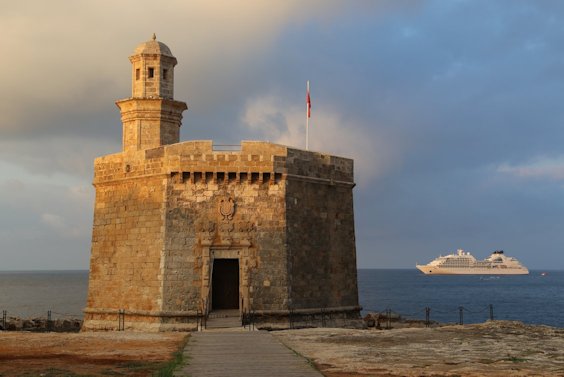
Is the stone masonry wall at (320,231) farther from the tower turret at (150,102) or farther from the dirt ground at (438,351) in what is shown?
the tower turret at (150,102)

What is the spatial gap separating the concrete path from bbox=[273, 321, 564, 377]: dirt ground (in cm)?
52

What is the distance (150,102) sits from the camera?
89.1 feet

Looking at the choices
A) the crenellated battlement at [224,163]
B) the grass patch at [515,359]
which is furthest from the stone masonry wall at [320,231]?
the grass patch at [515,359]

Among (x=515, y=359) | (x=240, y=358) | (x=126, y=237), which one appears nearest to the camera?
(x=240, y=358)

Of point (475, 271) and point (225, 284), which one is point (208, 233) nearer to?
point (225, 284)

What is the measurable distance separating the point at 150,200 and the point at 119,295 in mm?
3660

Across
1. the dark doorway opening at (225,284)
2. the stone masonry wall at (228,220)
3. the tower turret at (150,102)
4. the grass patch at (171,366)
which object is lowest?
the grass patch at (171,366)

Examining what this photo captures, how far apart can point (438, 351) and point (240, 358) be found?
485cm

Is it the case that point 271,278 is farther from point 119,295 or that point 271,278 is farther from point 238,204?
point 119,295

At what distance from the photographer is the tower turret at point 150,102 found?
2719cm

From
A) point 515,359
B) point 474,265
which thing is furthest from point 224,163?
point 474,265

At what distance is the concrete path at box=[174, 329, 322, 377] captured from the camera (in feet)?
39.1

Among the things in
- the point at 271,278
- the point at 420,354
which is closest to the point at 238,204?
the point at 271,278

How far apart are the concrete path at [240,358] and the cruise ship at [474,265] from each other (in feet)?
483
